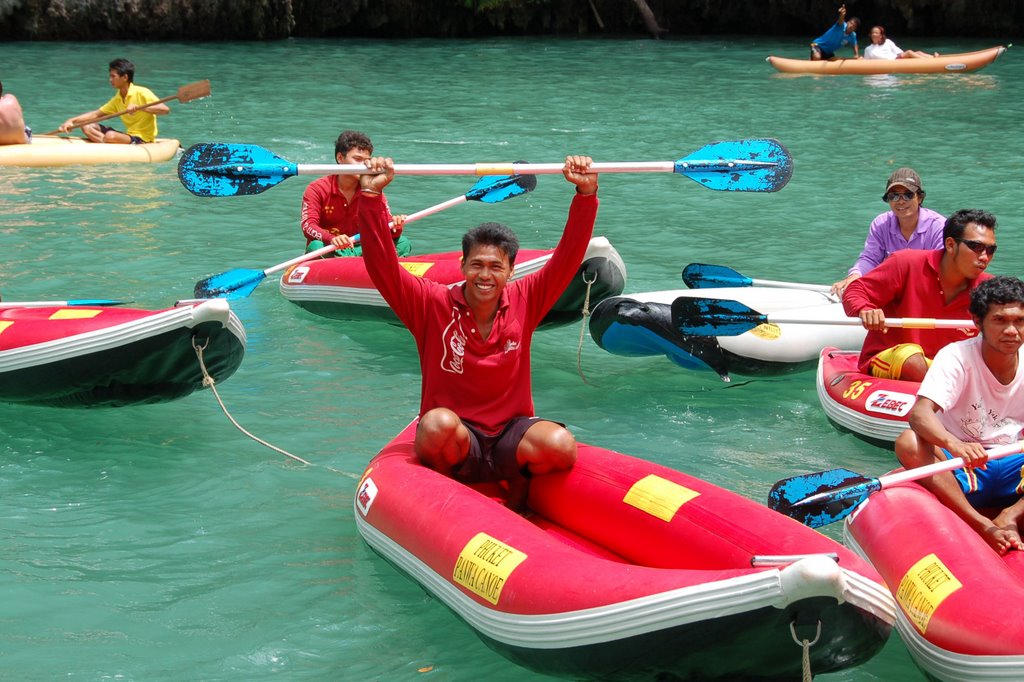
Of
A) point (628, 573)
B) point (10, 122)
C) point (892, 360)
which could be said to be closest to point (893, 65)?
point (10, 122)

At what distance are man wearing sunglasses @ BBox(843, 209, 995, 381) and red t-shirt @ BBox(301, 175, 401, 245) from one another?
3.02 m

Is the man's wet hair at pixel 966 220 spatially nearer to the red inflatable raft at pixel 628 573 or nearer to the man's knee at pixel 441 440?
the red inflatable raft at pixel 628 573

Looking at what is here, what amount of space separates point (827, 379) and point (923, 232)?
842mm

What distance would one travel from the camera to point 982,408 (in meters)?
4.04

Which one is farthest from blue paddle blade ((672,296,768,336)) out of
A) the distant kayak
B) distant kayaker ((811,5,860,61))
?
distant kayaker ((811,5,860,61))

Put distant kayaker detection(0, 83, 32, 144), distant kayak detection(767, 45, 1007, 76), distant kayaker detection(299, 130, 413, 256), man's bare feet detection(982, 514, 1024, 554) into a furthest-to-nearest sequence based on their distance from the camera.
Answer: distant kayak detection(767, 45, 1007, 76) < distant kayaker detection(0, 83, 32, 144) < distant kayaker detection(299, 130, 413, 256) < man's bare feet detection(982, 514, 1024, 554)

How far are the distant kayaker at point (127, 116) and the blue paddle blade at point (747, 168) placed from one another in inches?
314

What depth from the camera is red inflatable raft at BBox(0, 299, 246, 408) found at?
5.18 meters

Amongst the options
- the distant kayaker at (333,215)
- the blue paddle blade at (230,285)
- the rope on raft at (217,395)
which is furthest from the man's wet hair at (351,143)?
the rope on raft at (217,395)

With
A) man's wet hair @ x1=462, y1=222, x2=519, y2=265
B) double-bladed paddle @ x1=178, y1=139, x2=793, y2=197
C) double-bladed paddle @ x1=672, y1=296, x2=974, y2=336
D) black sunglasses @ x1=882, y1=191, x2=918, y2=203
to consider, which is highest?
double-bladed paddle @ x1=178, y1=139, x2=793, y2=197

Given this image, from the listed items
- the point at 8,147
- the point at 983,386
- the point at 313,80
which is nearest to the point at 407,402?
the point at 983,386

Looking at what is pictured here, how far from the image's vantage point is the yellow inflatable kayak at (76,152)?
1132 centimetres

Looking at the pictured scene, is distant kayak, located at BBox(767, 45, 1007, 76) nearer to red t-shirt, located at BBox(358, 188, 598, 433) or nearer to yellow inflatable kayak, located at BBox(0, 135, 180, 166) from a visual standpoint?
yellow inflatable kayak, located at BBox(0, 135, 180, 166)

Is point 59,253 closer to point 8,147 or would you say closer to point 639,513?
point 8,147
